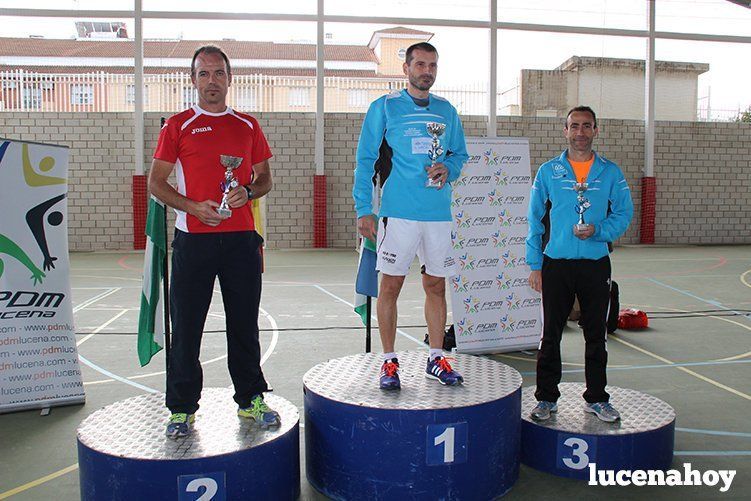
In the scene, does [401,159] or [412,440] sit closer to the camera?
[412,440]

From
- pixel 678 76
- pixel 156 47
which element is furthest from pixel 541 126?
pixel 156 47

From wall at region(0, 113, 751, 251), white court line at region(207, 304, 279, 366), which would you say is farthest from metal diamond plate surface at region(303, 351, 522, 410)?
wall at region(0, 113, 751, 251)

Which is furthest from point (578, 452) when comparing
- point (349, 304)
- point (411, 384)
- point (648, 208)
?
point (648, 208)

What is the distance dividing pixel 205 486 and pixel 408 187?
5.65 feet

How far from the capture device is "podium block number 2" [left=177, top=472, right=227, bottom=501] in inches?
106

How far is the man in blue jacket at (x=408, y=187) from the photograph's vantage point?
137 inches

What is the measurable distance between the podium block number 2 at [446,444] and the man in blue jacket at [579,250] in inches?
29.1

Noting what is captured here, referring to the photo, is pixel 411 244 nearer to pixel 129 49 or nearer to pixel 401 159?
pixel 401 159

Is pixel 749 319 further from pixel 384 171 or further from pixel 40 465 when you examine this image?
pixel 40 465

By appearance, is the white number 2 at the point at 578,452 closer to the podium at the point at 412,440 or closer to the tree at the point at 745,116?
the podium at the point at 412,440

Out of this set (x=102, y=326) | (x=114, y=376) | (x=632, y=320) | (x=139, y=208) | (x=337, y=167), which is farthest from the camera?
(x=337, y=167)

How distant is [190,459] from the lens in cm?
271

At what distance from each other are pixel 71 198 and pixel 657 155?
45.1 feet

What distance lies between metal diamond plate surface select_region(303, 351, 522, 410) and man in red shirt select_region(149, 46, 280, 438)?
0.38 meters
